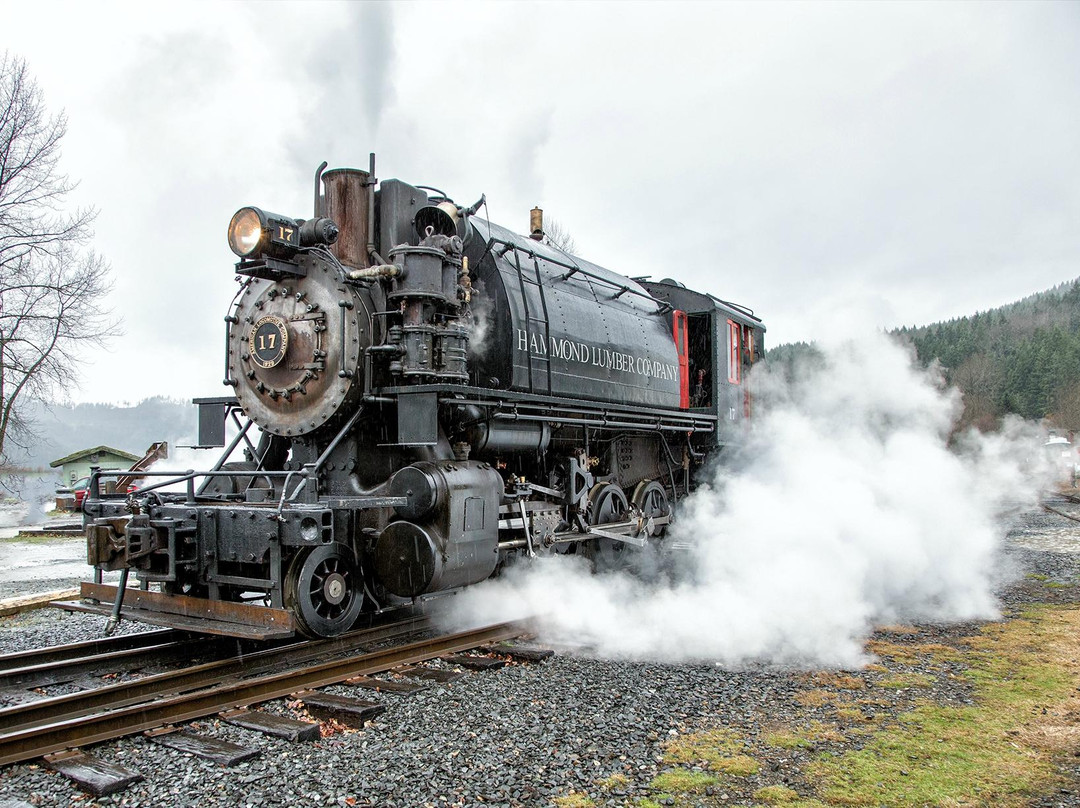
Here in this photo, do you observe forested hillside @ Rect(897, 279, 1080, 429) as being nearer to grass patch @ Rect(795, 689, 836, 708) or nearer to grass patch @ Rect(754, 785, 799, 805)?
grass patch @ Rect(795, 689, 836, 708)

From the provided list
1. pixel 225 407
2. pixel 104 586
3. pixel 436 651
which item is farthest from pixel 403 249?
pixel 104 586

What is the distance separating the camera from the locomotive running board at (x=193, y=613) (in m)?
5.33

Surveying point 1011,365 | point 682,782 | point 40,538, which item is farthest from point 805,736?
point 1011,365

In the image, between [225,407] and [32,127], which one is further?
[32,127]

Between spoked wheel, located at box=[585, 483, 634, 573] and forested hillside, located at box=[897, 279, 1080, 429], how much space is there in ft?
79.3

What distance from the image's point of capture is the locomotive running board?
5.33 meters

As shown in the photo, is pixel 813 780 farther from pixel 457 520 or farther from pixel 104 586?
pixel 104 586

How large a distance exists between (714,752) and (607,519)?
5178 millimetres

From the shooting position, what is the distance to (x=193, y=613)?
19.1ft

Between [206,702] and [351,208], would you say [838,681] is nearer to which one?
[206,702]

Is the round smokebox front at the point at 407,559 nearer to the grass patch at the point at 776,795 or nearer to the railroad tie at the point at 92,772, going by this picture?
the railroad tie at the point at 92,772

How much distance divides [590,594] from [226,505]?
11.8ft

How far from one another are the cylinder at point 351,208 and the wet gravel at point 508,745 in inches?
148

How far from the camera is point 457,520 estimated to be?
637cm
